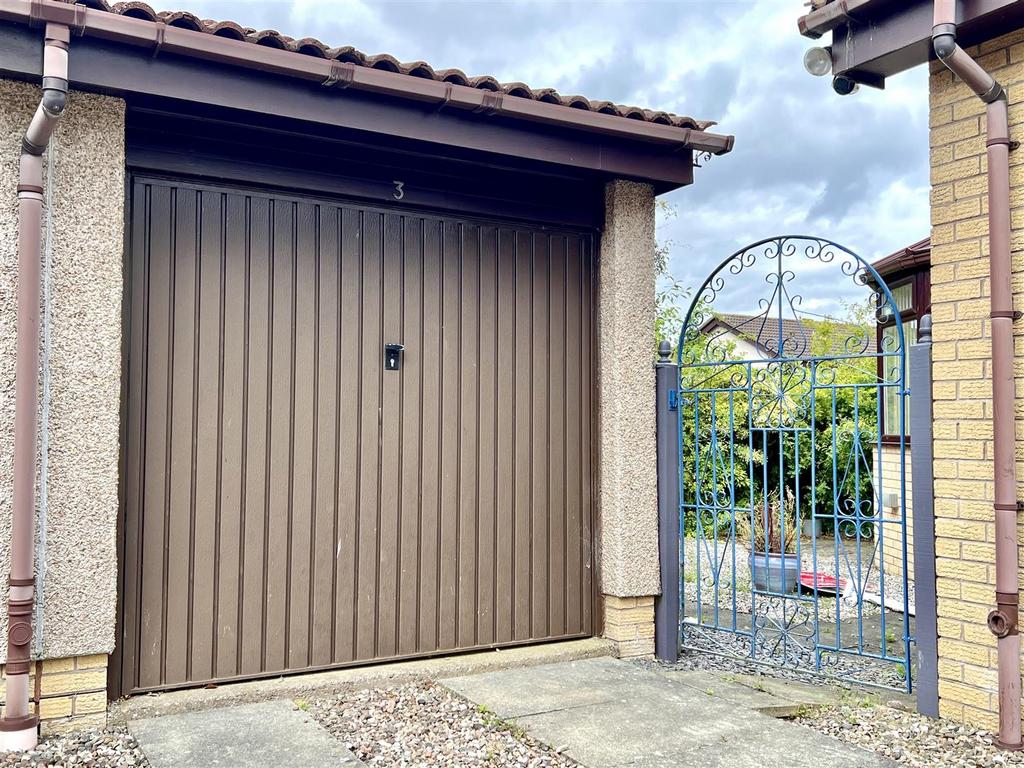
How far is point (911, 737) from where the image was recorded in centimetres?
363

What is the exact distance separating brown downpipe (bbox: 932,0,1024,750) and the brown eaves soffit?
1575mm

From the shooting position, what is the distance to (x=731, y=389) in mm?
4789

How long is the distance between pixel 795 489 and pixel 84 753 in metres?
3.83

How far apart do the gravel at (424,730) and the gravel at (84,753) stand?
0.81 m

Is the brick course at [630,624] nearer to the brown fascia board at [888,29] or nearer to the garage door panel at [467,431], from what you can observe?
the garage door panel at [467,431]

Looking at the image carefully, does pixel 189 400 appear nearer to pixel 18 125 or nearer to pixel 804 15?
pixel 18 125

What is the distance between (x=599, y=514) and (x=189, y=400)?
2.49m

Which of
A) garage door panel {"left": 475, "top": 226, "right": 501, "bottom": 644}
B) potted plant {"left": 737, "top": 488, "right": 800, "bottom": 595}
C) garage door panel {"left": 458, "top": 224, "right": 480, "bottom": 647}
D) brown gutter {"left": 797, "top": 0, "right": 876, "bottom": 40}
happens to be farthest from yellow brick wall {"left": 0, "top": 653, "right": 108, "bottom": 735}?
brown gutter {"left": 797, "top": 0, "right": 876, "bottom": 40}

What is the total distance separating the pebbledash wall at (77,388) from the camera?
3.46 m

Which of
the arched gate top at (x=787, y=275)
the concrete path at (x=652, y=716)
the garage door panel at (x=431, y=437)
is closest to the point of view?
the concrete path at (x=652, y=716)

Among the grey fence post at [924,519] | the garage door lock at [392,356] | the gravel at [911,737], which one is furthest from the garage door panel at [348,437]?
the grey fence post at [924,519]

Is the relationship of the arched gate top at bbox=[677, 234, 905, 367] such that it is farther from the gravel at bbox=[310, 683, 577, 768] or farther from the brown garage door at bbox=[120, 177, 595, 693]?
the gravel at bbox=[310, 683, 577, 768]

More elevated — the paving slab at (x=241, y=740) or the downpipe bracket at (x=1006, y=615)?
the downpipe bracket at (x=1006, y=615)

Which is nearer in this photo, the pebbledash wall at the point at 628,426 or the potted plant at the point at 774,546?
the potted plant at the point at 774,546
